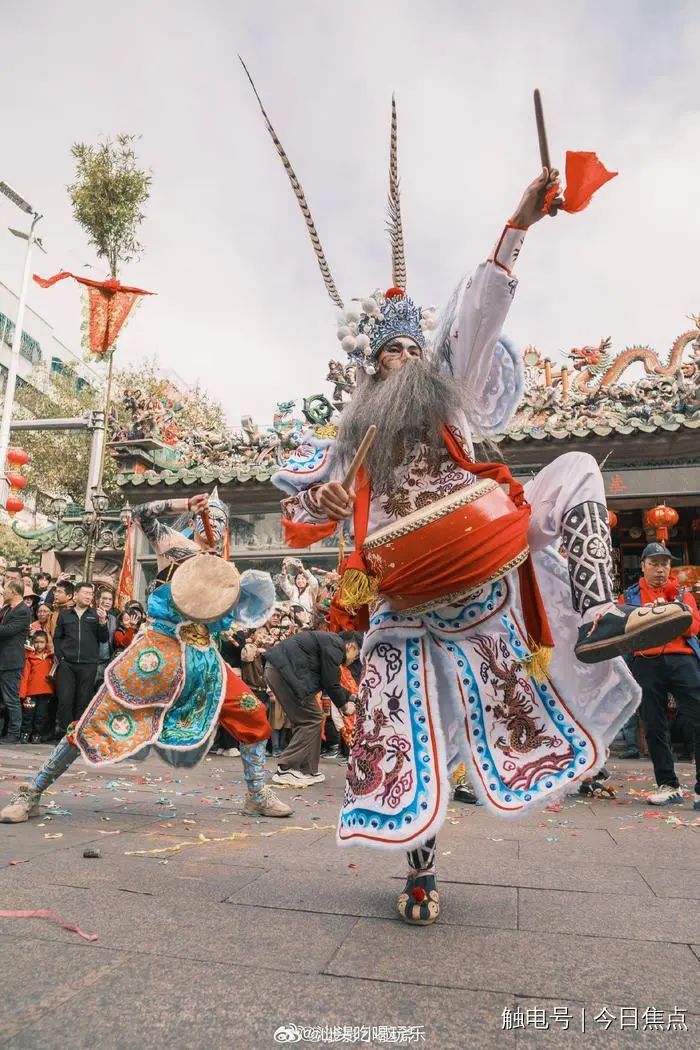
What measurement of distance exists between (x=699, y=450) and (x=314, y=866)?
943 cm

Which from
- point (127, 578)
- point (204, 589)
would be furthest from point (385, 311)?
point (127, 578)

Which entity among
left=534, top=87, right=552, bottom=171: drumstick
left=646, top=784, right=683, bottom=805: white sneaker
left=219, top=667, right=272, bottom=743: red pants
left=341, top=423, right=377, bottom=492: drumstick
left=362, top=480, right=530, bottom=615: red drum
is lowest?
left=646, top=784, right=683, bottom=805: white sneaker

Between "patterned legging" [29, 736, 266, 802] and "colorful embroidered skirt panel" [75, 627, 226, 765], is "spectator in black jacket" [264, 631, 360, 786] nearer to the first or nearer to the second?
"patterned legging" [29, 736, 266, 802]

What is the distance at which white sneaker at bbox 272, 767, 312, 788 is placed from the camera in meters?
5.52

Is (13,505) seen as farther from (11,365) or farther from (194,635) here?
(194,635)

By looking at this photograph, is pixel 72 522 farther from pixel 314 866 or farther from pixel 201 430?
pixel 314 866

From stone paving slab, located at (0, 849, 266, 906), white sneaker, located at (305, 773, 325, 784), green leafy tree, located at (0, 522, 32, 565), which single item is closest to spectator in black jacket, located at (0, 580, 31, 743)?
white sneaker, located at (305, 773, 325, 784)

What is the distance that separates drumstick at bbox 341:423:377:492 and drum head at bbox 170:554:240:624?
1535 millimetres

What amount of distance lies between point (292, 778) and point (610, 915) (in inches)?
146

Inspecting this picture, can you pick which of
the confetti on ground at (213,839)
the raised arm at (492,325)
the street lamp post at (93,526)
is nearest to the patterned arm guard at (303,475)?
the raised arm at (492,325)

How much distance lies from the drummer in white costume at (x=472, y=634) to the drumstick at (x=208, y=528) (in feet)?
4.20

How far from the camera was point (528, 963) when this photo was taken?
1.70 m

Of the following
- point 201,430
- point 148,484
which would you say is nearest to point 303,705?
point 148,484

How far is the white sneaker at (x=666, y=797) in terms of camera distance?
4828mm
